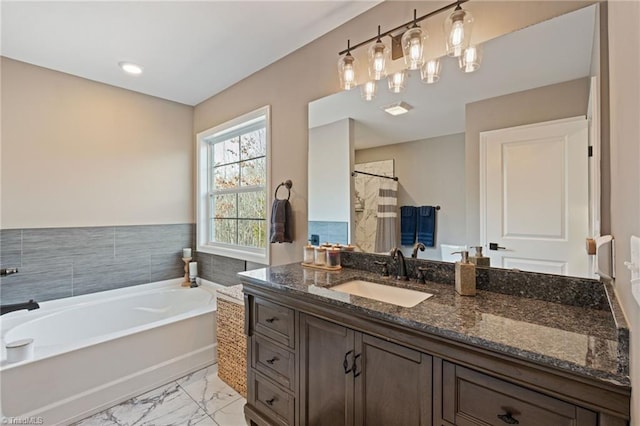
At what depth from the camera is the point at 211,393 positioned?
220cm

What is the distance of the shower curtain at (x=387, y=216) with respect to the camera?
5.75ft

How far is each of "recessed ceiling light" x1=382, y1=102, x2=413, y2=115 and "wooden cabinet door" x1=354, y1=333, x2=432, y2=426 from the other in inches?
48.4

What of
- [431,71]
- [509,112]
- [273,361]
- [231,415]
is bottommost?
[231,415]

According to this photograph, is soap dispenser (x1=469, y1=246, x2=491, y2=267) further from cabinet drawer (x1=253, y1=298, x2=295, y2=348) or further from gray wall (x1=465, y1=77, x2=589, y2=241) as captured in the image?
cabinet drawer (x1=253, y1=298, x2=295, y2=348)

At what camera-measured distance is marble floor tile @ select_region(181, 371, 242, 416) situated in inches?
81.1

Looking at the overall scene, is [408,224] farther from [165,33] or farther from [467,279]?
[165,33]

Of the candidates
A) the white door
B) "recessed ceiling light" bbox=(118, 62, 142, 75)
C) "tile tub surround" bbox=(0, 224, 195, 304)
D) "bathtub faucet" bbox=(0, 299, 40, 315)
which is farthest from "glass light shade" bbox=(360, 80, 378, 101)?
"bathtub faucet" bbox=(0, 299, 40, 315)

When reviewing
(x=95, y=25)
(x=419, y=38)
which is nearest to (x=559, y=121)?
(x=419, y=38)

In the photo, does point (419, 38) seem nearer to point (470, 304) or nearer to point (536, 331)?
point (470, 304)

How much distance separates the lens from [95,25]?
6.40 ft

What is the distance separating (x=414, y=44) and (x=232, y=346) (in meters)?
2.33

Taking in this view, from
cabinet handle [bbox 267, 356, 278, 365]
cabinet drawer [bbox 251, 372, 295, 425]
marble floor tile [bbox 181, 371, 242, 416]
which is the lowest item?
marble floor tile [bbox 181, 371, 242, 416]

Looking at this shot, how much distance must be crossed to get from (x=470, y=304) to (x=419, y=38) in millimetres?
1302

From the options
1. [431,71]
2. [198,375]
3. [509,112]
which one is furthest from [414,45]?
[198,375]
